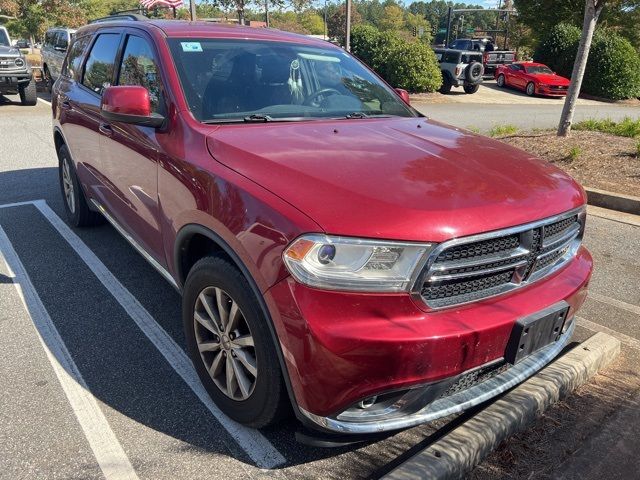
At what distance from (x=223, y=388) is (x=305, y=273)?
987 millimetres

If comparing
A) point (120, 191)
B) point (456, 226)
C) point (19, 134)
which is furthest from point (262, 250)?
point (19, 134)

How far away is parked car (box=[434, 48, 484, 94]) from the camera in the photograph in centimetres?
2295

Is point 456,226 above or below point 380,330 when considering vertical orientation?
above

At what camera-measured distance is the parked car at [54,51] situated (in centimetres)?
1488

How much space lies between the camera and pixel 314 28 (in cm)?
8369

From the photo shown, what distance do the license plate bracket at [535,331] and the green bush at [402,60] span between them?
64.8 feet

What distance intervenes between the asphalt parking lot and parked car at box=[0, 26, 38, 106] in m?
10.4

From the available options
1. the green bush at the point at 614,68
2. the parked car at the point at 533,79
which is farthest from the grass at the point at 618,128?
the green bush at the point at 614,68

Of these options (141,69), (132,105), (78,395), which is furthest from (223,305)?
(141,69)

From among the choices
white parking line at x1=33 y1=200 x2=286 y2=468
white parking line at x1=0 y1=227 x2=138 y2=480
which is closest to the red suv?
white parking line at x1=33 y1=200 x2=286 y2=468

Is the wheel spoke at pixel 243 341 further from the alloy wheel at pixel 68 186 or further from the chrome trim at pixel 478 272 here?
the alloy wheel at pixel 68 186

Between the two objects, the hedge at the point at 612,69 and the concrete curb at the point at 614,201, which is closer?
the concrete curb at the point at 614,201

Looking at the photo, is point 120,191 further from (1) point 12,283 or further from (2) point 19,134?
(2) point 19,134

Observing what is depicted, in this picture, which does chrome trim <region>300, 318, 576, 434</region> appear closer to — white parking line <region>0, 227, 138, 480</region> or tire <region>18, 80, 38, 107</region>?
white parking line <region>0, 227, 138, 480</region>
